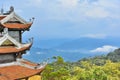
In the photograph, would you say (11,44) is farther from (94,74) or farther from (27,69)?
(94,74)

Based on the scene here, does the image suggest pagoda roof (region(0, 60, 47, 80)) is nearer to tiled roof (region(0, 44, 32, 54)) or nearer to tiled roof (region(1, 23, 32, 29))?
tiled roof (region(0, 44, 32, 54))

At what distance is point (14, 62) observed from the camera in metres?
32.1

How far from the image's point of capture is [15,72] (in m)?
30.5

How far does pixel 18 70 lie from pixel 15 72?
69 centimetres

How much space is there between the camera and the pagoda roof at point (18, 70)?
29359 mm

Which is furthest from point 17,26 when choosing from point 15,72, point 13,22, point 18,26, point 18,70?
point 15,72

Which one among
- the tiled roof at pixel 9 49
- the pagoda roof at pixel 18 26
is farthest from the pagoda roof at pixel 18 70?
the pagoda roof at pixel 18 26

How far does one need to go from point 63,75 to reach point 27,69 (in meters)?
14.6

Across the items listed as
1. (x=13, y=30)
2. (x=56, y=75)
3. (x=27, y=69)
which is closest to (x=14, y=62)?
(x=27, y=69)

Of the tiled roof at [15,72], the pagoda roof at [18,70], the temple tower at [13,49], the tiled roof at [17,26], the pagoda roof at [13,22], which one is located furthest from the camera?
the tiled roof at [17,26]

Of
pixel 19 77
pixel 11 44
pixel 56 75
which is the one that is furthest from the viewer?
pixel 56 75

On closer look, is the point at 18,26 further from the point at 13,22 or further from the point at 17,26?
the point at 13,22

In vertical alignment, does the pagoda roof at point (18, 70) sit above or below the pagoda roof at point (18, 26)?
below

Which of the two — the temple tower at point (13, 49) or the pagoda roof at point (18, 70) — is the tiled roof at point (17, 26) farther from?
the pagoda roof at point (18, 70)
